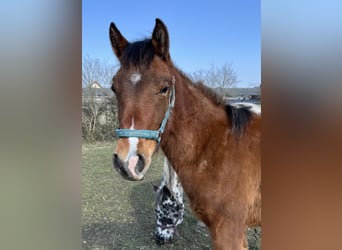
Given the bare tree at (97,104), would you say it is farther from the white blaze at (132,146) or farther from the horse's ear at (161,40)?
the white blaze at (132,146)

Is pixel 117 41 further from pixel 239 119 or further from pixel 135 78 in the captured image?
pixel 239 119

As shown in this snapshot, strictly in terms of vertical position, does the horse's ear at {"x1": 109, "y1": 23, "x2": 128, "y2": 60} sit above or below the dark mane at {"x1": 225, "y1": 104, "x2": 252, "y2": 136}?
Answer: above

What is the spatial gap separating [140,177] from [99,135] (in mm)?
407

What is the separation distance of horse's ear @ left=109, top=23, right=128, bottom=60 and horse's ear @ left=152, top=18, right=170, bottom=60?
0.12 meters

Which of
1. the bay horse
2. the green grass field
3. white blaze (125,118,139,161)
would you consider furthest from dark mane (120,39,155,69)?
the green grass field

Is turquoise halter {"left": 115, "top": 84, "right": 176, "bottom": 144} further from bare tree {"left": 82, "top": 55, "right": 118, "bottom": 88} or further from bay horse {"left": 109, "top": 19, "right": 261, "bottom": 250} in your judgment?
bare tree {"left": 82, "top": 55, "right": 118, "bottom": 88}

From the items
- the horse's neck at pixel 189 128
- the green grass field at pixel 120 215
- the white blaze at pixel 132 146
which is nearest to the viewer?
the white blaze at pixel 132 146

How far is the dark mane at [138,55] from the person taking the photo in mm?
915

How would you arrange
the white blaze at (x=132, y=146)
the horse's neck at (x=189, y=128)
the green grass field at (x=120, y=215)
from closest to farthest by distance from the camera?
the white blaze at (x=132, y=146) → the horse's neck at (x=189, y=128) → the green grass field at (x=120, y=215)

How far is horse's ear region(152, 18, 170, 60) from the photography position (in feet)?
2.93

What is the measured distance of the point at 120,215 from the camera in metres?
1.93

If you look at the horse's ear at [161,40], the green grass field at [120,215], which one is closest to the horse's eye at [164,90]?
the horse's ear at [161,40]
